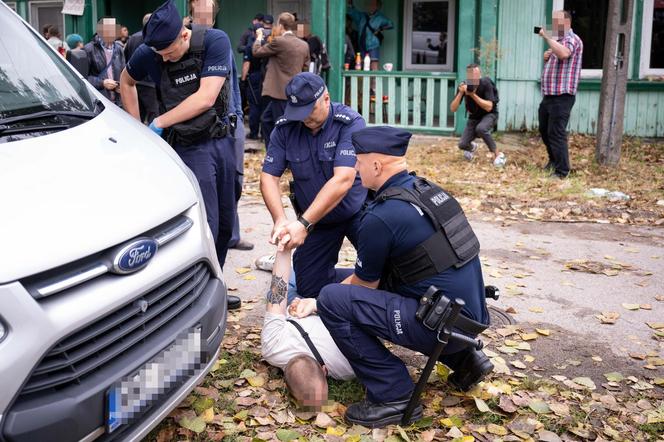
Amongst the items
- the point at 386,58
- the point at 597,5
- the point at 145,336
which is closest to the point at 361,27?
the point at 386,58

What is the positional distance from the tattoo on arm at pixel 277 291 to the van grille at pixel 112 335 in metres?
1.05

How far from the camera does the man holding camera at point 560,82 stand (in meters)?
9.04

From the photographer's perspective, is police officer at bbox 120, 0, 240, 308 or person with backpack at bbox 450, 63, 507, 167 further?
person with backpack at bbox 450, 63, 507, 167

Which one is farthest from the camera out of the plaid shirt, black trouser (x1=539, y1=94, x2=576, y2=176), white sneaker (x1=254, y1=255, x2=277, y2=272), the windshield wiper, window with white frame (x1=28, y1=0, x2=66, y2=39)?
window with white frame (x1=28, y1=0, x2=66, y2=39)

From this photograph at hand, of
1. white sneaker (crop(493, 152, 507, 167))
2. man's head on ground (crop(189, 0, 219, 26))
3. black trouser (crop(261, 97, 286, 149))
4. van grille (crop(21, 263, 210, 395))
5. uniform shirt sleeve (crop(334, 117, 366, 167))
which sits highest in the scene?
man's head on ground (crop(189, 0, 219, 26))

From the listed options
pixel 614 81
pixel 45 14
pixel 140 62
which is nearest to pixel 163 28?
pixel 140 62

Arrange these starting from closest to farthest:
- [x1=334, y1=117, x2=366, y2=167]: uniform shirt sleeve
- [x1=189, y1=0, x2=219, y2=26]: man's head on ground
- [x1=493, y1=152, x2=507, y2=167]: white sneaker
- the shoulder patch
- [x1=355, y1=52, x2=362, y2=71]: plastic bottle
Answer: [x1=334, y1=117, x2=366, y2=167]: uniform shirt sleeve → the shoulder patch → [x1=189, y1=0, x2=219, y2=26]: man's head on ground → [x1=493, y1=152, x2=507, y2=167]: white sneaker → [x1=355, y1=52, x2=362, y2=71]: plastic bottle

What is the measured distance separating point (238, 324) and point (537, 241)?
3.29 meters

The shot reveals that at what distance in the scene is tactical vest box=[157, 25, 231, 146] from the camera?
4.47 m

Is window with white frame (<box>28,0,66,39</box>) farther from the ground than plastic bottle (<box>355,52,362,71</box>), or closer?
farther from the ground

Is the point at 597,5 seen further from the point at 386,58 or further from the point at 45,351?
the point at 45,351

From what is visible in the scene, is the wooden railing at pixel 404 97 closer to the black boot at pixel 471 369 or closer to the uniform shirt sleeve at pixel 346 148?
the uniform shirt sleeve at pixel 346 148

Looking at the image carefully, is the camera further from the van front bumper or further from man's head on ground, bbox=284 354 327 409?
the van front bumper

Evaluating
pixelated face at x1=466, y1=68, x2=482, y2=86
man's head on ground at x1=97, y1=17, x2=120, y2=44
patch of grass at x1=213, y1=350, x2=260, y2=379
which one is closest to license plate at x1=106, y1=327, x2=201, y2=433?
patch of grass at x1=213, y1=350, x2=260, y2=379
